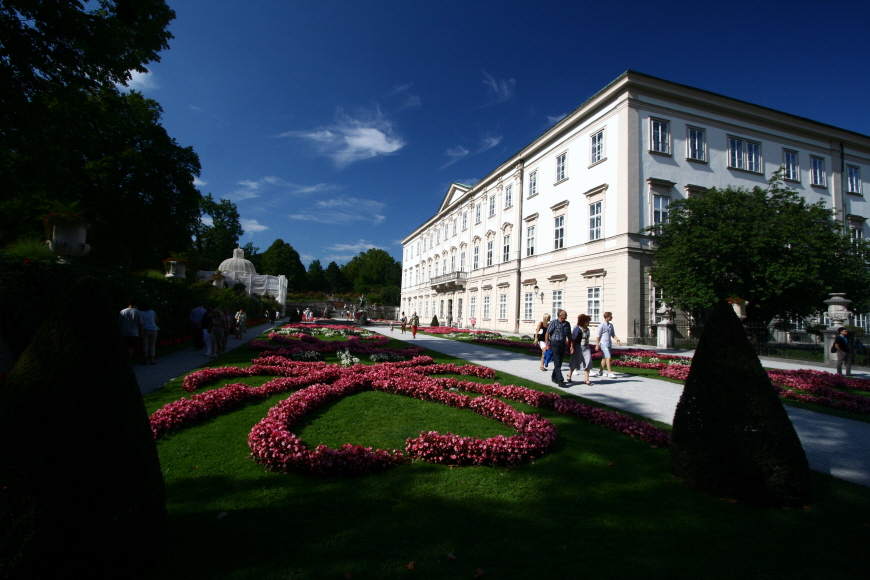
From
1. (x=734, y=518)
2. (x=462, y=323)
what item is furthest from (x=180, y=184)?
(x=734, y=518)

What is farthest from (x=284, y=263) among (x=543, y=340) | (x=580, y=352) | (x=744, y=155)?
(x=580, y=352)

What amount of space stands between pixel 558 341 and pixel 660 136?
21220 mm

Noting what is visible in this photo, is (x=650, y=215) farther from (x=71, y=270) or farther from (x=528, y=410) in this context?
(x=71, y=270)

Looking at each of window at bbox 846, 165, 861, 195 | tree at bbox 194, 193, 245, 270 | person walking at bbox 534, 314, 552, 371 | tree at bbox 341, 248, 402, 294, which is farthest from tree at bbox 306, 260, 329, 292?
person walking at bbox 534, 314, 552, 371

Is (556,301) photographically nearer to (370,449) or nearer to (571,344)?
(571,344)

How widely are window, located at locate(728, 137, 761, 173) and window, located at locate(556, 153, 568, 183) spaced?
10.0m

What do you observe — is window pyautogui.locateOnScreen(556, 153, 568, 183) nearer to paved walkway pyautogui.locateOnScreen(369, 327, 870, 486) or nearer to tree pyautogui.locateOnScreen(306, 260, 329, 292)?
paved walkway pyautogui.locateOnScreen(369, 327, 870, 486)

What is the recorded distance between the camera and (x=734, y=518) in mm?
3592

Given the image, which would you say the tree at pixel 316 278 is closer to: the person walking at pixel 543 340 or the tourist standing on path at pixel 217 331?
the tourist standing on path at pixel 217 331

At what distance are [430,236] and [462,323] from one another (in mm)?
18618

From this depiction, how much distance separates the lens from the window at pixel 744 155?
27.2 meters

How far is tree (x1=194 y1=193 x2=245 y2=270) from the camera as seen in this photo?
5928 cm

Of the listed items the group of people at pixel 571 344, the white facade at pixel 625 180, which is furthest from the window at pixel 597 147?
the group of people at pixel 571 344

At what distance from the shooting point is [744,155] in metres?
27.5
